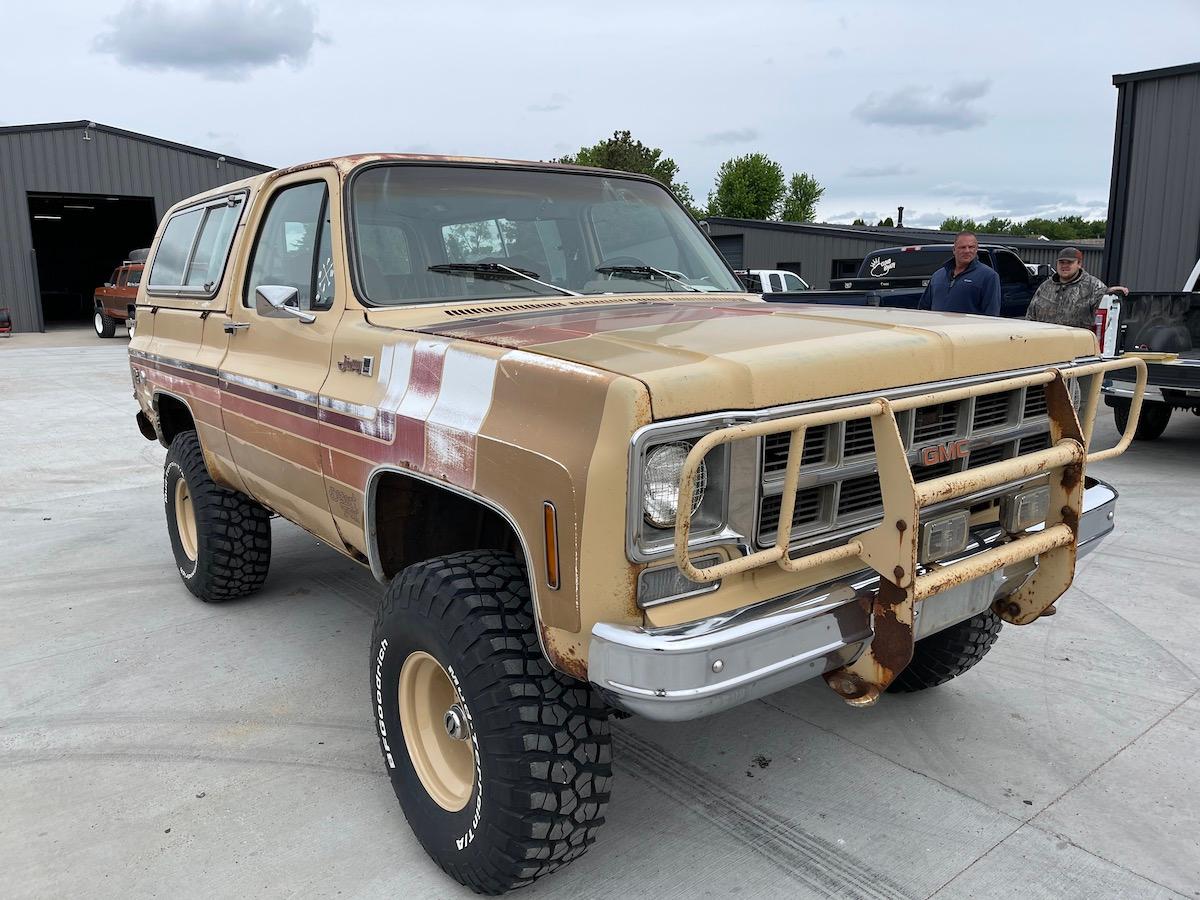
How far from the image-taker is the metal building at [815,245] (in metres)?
27.8

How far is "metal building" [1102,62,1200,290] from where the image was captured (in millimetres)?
→ 12500

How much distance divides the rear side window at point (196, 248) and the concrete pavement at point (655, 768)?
1636 mm

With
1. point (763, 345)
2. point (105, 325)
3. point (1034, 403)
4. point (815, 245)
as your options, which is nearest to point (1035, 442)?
point (1034, 403)

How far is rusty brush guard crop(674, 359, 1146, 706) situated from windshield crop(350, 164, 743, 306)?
59.2 inches

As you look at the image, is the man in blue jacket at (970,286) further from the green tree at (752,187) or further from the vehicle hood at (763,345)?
the green tree at (752,187)

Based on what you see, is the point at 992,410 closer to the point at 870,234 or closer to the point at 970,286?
the point at 970,286

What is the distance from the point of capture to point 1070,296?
7.93 metres

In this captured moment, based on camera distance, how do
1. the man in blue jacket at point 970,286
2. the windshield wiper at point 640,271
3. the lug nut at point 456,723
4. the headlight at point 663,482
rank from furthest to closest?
the man in blue jacket at point 970,286, the windshield wiper at point 640,271, the lug nut at point 456,723, the headlight at point 663,482

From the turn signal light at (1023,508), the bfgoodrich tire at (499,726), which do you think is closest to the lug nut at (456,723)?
the bfgoodrich tire at (499,726)

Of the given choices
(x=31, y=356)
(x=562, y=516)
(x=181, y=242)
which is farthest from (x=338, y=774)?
→ (x=31, y=356)

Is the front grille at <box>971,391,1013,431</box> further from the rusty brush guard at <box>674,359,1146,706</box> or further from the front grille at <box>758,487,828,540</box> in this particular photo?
the front grille at <box>758,487,828,540</box>

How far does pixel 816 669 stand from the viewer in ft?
7.18

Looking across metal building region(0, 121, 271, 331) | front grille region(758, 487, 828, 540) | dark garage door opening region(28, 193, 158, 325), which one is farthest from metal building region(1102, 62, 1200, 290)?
dark garage door opening region(28, 193, 158, 325)

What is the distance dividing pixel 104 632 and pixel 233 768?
1.63 m
